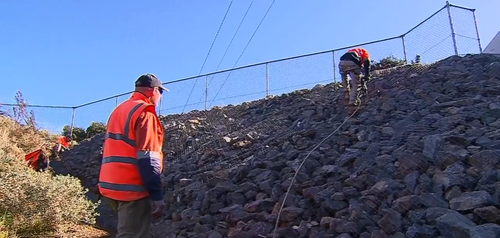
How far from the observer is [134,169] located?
3445mm

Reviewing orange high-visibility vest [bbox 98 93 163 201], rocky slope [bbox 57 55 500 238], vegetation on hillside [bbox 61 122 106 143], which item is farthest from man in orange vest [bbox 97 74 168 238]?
vegetation on hillside [bbox 61 122 106 143]

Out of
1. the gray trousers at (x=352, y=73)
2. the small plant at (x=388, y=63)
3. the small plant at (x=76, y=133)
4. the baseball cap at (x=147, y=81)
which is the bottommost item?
the baseball cap at (x=147, y=81)

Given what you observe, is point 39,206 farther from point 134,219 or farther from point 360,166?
point 360,166

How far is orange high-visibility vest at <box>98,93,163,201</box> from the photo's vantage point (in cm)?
342

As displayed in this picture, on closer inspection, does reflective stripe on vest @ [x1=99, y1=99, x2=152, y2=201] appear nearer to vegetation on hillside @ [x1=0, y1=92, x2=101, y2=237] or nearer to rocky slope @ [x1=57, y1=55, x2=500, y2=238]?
rocky slope @ [x1=57, y1=55, x2=500, y2=238]

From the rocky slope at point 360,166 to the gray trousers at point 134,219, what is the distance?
213 centimetres

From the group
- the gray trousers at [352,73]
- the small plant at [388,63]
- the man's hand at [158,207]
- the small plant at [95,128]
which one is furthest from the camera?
the small plant at [95,128]

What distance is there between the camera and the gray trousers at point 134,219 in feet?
11.2

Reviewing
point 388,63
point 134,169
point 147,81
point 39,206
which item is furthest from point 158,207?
point 388,63

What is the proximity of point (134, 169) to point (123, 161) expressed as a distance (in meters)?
0.11

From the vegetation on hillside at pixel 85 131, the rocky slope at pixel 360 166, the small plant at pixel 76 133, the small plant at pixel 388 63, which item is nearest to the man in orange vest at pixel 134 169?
the rocky slope at pixel 360 166

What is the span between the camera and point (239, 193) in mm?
6914

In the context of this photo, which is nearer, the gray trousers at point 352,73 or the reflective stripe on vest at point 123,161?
the reflective stripe on vest at point 123,161

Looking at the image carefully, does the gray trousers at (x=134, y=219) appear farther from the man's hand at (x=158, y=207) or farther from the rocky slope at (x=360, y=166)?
the rocky slope at (x=360, y=166)
